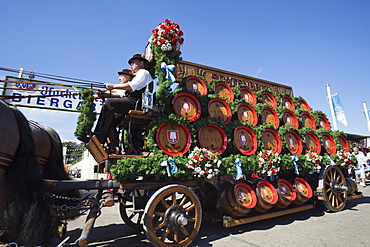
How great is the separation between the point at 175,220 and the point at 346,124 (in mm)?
14788

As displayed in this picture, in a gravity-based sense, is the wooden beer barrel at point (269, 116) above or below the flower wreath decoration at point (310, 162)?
above

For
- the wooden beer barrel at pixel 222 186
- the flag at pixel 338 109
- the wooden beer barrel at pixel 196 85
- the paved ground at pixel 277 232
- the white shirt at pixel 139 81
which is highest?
the flag at pixel 338 109

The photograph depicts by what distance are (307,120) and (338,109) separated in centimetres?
1050

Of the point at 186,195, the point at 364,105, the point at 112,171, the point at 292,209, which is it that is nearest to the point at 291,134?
the point at 292,209

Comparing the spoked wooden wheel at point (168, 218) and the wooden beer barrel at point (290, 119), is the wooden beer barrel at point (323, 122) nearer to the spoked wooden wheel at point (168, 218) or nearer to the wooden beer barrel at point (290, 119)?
the wooden beer barrel at point (290, 119)

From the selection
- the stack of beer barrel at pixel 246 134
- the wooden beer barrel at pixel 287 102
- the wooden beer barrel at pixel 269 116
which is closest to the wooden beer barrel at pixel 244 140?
the stack of beer barrel at pixel 246 134

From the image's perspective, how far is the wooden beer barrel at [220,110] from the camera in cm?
498

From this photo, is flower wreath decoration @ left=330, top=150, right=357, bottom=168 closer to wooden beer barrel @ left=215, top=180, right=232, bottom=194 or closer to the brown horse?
wooden beer barrel @ left=215, top=180, right=232, bottom=194

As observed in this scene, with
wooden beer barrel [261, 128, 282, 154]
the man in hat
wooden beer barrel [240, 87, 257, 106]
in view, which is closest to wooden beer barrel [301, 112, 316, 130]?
wooden beer barrel [261, 128, 282, 154]

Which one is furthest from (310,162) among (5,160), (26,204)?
(5,160)

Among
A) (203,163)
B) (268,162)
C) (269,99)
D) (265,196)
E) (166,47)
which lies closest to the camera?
(203,163)

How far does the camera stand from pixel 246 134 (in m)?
5.17

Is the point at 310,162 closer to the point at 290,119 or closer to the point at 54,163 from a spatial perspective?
the point at 290,119

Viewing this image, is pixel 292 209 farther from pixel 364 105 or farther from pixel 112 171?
pixel 364 105
